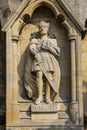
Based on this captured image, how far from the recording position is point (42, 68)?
14461mm

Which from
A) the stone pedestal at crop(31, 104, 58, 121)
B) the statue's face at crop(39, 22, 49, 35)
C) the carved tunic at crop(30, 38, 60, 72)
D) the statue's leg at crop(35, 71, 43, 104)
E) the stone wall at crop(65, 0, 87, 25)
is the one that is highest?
the stone wall at crop(65, 0, 87, 25)

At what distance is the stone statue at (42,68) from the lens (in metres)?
14.4

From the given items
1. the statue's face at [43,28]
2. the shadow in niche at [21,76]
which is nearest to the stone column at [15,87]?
the shadow in niche at [21,76]

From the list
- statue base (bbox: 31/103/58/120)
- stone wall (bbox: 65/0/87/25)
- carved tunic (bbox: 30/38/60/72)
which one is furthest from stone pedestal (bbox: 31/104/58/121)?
stone wall (bbox: 65/0/87/25)

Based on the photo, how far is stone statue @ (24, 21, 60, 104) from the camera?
1445 centimetres

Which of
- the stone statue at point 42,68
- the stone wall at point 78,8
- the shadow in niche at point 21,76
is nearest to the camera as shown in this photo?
the stone statue at point 42,68

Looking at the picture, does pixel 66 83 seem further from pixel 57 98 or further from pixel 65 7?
pixel 65 7

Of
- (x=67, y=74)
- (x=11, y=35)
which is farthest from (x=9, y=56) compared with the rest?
(x=67, y=74)

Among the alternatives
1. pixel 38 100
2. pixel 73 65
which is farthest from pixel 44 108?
pixel 73 65

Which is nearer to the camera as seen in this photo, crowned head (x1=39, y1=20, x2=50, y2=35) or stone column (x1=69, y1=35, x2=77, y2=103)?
stone column (x1=69, y1=35, x2=77, y2=103)

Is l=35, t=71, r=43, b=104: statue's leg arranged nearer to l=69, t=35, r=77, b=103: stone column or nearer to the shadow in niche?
the shadow in niche

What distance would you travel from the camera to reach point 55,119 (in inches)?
568

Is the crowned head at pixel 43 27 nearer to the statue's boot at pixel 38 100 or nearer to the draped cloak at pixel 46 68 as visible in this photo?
the draped cloak at pixel 46 68

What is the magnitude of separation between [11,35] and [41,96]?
1524 mm
